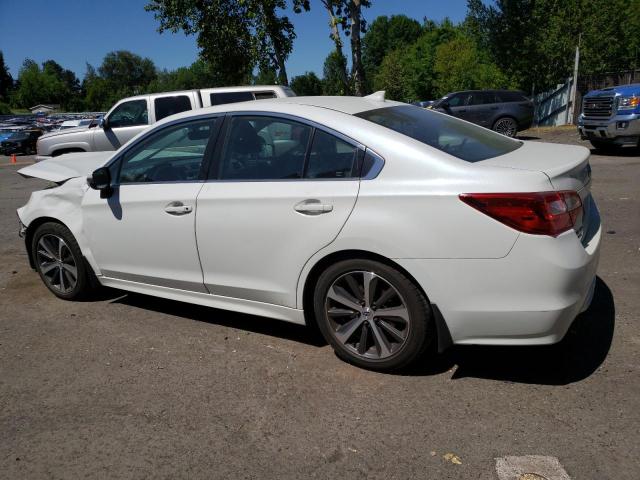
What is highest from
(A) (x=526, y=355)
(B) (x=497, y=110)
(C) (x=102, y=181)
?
(C) (x=102, y=181)

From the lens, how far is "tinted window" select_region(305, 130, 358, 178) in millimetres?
3424

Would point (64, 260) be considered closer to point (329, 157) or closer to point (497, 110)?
point (329, 157)

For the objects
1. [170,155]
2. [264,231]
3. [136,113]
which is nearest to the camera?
[264,231]

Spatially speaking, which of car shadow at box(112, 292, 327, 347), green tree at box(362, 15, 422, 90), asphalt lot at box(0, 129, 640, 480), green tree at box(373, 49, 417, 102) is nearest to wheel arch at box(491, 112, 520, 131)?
asphalt lot at box(0, 129, 640, 480)

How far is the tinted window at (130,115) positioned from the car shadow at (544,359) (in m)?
9.31

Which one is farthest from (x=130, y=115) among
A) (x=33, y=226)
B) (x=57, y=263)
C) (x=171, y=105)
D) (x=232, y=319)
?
(x=232, y=319)

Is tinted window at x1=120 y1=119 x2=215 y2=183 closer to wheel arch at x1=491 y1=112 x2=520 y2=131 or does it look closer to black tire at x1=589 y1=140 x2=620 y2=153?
black tire at x1=589 y1=140 x2=620 y2=153

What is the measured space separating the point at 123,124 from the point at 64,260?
7381 mm

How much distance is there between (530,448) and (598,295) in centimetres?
225

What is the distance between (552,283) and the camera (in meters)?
2.92

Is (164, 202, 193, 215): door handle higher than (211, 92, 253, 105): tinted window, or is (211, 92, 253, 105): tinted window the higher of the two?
(211, 92, 253, 105): tinted window

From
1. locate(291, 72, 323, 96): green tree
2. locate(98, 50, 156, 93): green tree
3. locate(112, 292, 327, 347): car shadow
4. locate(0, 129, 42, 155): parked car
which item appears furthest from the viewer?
locate(98, 50, 156, 93): green tree

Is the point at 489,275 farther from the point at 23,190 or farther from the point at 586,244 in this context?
the point at 23,190

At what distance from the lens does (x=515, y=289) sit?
2.96m
